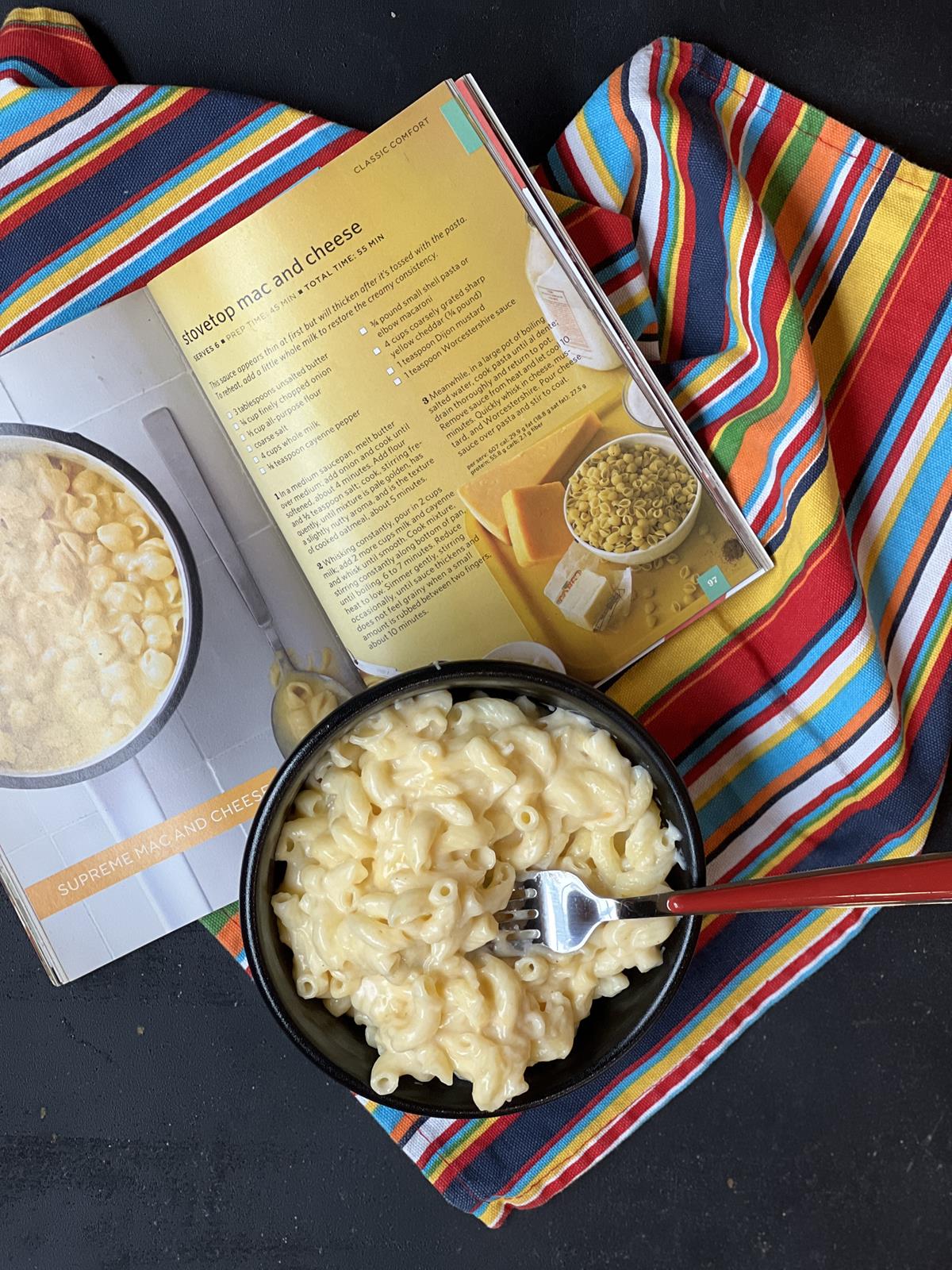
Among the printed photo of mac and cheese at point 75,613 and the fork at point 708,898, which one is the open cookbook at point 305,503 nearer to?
the printed photo of mac and cheese at point 75,613

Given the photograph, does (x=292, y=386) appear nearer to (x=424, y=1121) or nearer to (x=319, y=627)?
(x=319, y=627)

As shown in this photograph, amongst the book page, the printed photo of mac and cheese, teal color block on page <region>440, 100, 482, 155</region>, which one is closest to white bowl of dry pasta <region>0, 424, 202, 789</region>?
the printed photo of mac and cheese

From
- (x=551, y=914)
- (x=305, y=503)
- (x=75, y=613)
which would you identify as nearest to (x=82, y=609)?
(x=75, y=613)

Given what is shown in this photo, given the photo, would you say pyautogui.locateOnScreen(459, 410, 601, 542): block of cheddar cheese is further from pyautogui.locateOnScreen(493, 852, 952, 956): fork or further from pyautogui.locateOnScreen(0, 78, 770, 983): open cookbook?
pyautogui.locateOnScreen(493, 852, 952, 956): fork

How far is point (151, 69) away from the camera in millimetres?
1016

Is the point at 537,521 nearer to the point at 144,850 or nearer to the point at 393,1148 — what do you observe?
the point at 144,850

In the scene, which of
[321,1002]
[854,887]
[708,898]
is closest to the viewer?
[854,887]

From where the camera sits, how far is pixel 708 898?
756 millimetres

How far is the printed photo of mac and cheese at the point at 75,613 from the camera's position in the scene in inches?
37.0

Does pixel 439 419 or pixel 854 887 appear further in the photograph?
pixel 439 419

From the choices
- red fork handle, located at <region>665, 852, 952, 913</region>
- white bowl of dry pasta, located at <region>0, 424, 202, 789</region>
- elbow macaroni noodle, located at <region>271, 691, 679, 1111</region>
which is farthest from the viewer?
white bowl of dry pasta, located at <region>0, 424, 202, 789</region>

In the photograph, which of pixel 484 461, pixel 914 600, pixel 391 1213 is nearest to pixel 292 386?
pixel 484 461

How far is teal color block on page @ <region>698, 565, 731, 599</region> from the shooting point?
98 centimetres

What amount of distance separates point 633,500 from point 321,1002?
55cm
